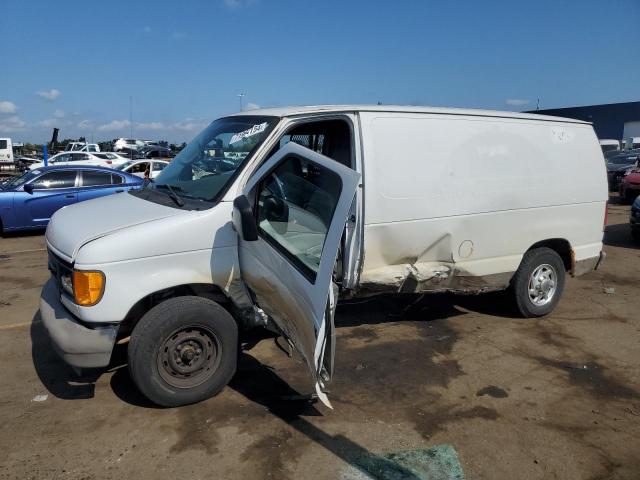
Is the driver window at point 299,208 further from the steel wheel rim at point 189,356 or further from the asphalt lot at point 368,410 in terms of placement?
the asphalt lot at point 368,410

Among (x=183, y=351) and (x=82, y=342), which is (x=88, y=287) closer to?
(x=82, y=342)

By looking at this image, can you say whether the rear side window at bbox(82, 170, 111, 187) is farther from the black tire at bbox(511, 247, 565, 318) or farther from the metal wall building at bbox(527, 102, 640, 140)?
the metal wall building at bbox(527, 102, 640, 140)

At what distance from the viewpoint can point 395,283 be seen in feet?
14.8

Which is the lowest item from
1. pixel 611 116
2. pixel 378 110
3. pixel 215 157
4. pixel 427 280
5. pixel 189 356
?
pixel 189 356

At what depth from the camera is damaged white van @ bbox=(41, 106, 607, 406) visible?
3281mm

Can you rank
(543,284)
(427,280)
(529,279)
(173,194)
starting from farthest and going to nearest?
(543,284)
(529,279)
(427,280)
(173,194)

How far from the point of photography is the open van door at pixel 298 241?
2.67 metres

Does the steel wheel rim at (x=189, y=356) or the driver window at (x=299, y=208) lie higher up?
the driver window at (x=299, y=208)

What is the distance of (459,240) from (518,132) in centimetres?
131

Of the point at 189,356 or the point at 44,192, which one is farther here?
the point at 44,192

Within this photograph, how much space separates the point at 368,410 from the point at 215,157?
2351mm

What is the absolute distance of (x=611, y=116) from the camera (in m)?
49.5

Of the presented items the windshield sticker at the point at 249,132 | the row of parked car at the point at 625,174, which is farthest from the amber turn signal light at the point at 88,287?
the row of parked car at the point at 625,174

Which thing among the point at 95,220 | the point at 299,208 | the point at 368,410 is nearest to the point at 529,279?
the point at 368,410
